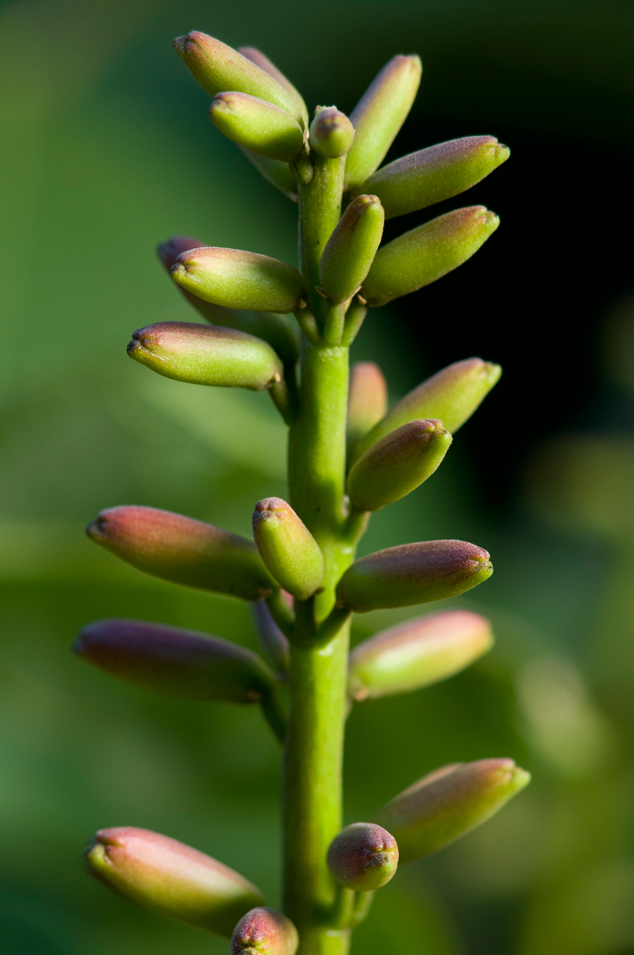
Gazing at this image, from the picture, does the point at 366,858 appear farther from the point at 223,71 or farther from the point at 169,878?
the point at 223,71

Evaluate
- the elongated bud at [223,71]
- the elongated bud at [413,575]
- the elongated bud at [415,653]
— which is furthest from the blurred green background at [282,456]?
the elongated bud at [223,71]

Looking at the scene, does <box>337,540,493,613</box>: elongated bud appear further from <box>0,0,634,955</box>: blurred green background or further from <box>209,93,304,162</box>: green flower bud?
<box>0,0,634,955</box>: blurred green background

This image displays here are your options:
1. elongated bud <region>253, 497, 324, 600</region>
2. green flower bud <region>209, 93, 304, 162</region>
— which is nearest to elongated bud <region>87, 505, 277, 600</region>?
elongated bud <region>253, 497, 324, 600</region>

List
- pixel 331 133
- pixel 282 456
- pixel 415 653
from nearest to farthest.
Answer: pixel 331 133 → pixel 415 653 → pixel 282 456

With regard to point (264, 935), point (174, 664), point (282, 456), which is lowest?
point (264, 935)

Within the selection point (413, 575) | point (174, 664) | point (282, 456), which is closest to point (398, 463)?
point (413, 575)

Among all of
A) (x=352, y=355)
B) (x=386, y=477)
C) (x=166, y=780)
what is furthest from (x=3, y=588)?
(x=352, y=355)

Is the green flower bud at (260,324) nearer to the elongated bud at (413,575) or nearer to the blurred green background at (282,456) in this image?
the elongated bud at (413,575)
